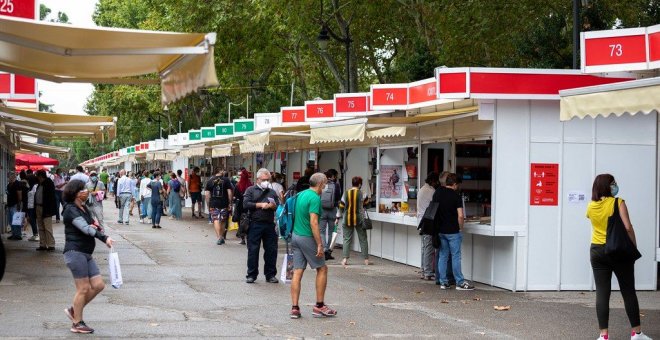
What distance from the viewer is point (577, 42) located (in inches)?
729

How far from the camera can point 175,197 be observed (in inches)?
1468

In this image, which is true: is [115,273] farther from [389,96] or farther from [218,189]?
[218,189]

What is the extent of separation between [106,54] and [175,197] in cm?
2548

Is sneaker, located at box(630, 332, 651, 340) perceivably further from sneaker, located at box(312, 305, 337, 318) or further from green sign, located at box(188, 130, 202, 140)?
green sign, located at box(188, 130, 202, 140)

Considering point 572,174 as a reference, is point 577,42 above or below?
above

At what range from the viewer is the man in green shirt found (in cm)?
1220

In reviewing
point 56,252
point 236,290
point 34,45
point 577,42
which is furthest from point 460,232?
point 56,252

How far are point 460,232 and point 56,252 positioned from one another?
31.2 feet

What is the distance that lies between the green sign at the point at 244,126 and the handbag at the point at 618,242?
23364mm

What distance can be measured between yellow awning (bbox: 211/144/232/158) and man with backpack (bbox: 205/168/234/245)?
23.4 feet

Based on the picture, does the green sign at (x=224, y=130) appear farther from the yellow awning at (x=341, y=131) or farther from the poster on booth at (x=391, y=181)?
the yellow awning at (x=341, y=131)

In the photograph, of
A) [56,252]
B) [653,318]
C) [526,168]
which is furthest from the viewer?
[56,252]

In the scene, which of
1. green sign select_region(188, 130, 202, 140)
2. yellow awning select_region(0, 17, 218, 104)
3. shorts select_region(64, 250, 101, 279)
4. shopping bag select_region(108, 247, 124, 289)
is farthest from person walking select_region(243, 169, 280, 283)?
green sign select_region(188, 130, 202, 140)

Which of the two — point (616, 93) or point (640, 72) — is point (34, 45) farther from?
point (640, 72)
